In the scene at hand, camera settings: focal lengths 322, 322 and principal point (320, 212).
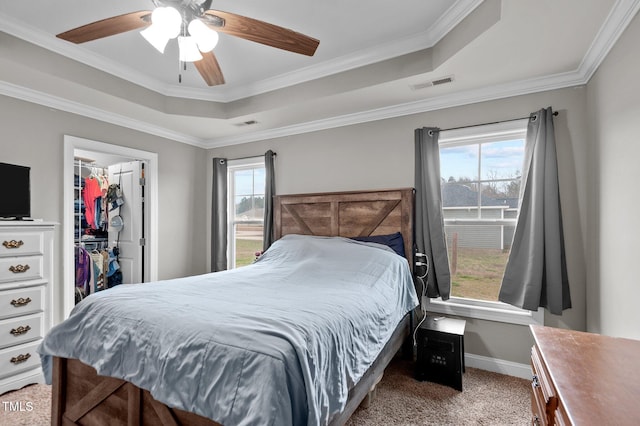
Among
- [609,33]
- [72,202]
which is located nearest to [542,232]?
[609,33]

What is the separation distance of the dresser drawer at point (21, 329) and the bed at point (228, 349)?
85 cm

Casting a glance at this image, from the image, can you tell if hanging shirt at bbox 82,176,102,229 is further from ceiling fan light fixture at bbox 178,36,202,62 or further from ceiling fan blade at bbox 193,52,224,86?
ceiling fan light fixture at bbox 178,36,202,62

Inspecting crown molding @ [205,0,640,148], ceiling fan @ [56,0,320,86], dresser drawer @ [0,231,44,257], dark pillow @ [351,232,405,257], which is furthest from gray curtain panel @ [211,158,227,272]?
ceiling fan @ [56,0,320,86]

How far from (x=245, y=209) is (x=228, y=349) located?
10.8 feet

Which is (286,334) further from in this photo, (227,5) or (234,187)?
(234,187)

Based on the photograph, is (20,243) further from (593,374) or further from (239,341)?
(593,374)

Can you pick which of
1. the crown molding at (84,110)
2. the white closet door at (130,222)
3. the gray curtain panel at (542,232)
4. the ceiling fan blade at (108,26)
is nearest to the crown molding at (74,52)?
the crown molding at (84,110)

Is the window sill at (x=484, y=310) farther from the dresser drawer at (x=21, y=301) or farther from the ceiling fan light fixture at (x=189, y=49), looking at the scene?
the dresser drawer at (x=21, y=301)

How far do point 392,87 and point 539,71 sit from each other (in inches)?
44.6

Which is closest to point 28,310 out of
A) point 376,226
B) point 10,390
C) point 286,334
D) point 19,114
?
point 10,390

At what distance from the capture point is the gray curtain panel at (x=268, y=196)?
3908 millimetres

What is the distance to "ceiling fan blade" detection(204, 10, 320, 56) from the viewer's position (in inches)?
68.3

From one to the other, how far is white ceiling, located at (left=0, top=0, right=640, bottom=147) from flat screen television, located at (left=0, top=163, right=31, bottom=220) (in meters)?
0.70

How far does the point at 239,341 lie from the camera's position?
125 cm
